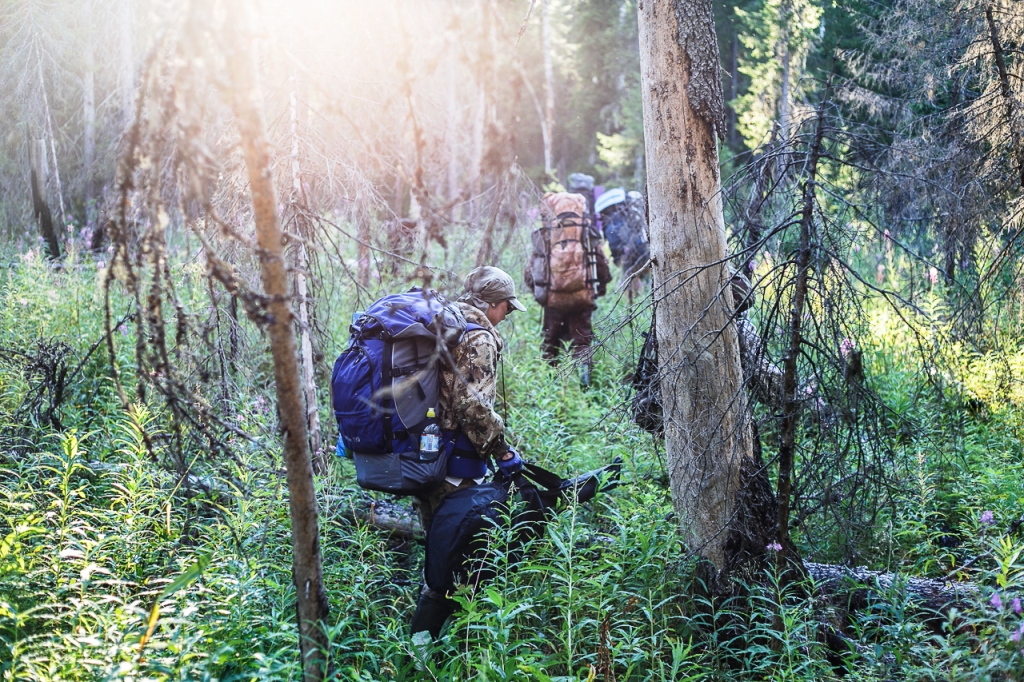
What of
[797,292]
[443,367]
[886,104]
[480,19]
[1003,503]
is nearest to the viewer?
[480,19]

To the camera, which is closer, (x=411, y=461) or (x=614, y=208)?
(x=411, y=461)

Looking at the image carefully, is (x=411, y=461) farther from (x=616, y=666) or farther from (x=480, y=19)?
(x=480, y=19)

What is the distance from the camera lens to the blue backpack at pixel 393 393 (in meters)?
3.98

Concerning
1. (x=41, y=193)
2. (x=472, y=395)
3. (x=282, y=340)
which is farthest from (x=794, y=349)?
(x=41, y=193)

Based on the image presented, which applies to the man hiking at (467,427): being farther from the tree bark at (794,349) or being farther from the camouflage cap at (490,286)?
the tree bark at (794,349)

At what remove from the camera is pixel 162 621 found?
111 inches

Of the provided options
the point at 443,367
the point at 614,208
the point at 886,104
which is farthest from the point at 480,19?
the point at 886,104

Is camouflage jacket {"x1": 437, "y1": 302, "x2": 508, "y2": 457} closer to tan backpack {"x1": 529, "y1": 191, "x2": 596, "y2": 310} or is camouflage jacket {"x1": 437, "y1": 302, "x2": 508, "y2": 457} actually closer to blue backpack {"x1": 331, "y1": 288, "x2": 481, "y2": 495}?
blue backpack {"x1": 331, "y1": 288, "x2": 481, "y2": 495}

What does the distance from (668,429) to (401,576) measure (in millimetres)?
2094

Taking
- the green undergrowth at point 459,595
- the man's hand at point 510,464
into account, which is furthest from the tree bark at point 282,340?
the man's hand at point 510,464

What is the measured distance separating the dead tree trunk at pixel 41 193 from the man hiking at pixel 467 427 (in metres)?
11.7

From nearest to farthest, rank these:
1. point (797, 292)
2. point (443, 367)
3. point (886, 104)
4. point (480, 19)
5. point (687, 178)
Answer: point (480, 19) < point (797, 292) < point (687, 178) < point (443, 367) < point (886, 104)

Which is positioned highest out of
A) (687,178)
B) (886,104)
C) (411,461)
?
(886,104)

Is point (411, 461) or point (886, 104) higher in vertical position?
point (886, 104)
